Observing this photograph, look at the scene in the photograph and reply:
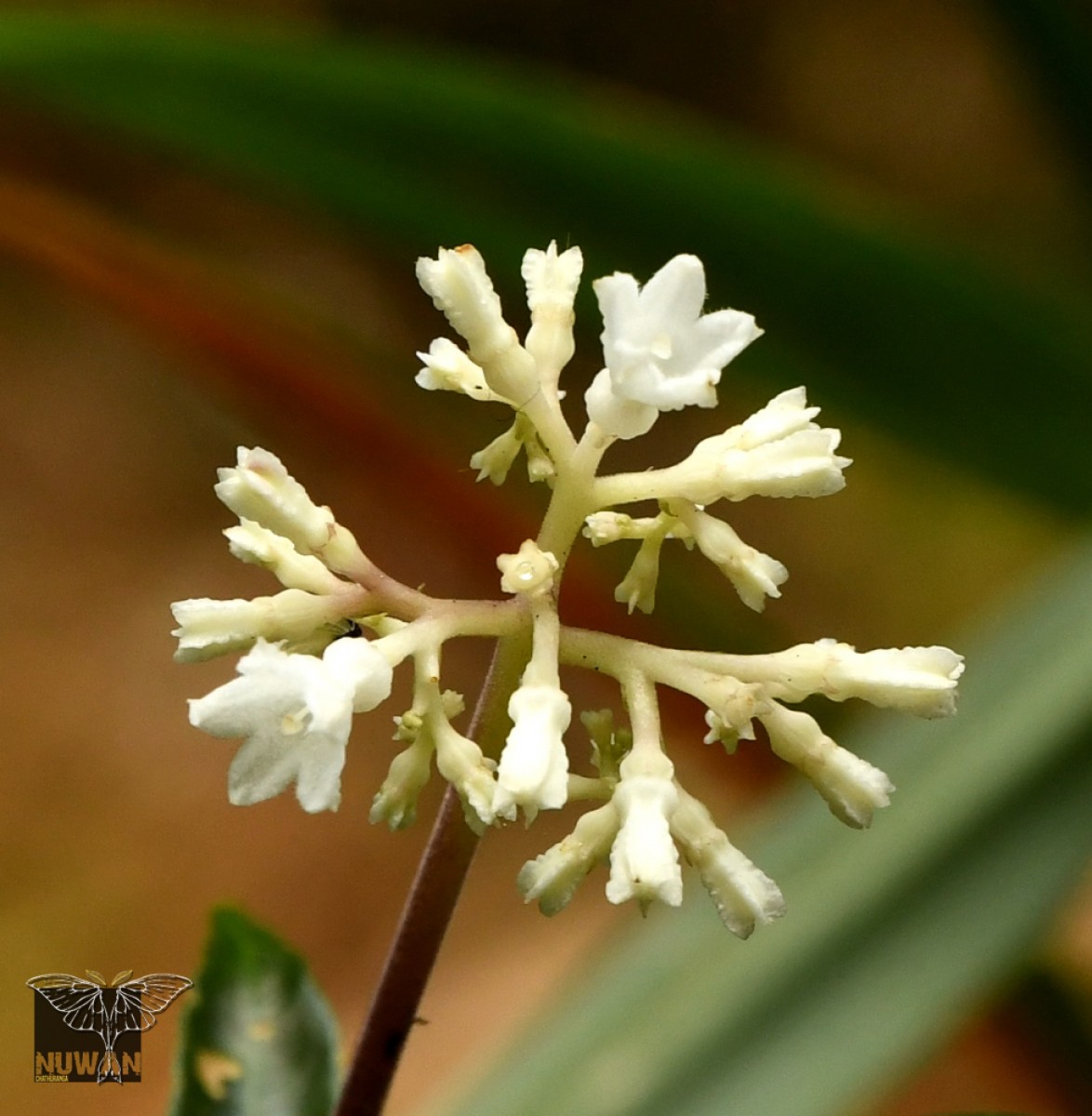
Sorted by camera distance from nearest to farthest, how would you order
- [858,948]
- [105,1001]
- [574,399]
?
[105,1001] < [858,948] < [574,399]

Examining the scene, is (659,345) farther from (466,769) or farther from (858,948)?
(858,948)

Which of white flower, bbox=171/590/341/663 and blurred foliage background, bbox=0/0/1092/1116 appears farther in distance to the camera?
blurred foliage background, bbox=0/0/1092/1116

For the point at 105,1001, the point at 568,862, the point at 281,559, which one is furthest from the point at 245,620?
the point at 105,1001

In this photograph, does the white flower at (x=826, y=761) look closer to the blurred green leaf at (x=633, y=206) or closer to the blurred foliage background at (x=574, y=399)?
the blurred foliage background at (x=574, y=399)

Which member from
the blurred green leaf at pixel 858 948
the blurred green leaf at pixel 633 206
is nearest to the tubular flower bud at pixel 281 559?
the blurred green leaf at pixel 858 948

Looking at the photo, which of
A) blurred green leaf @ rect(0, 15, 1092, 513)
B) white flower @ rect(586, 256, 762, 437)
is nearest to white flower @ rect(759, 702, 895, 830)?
white flower @ rect(586, 256, 762, 437)

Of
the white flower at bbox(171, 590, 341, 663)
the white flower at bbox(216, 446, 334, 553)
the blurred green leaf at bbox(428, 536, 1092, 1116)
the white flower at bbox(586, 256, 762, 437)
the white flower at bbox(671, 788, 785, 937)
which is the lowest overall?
the blurred green leaf at bbox(428, 536, 1092, 1116)

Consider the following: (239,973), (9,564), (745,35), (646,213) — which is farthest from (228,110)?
(745,35)

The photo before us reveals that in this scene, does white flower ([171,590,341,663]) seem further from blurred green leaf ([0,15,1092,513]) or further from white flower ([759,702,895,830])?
blurred green leaf ([0,15,1092,513])

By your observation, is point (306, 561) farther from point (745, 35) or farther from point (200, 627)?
point (745, 35)
